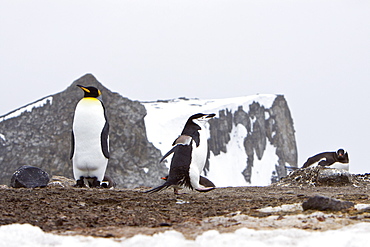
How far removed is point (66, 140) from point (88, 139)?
4255 centimetres

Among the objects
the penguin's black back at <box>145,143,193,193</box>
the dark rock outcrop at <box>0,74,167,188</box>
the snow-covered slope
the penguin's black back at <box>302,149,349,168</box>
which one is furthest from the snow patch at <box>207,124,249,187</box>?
the penguin's black back at <box>145,143,193,193</box>

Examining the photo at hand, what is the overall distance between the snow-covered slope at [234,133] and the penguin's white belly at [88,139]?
45424mm

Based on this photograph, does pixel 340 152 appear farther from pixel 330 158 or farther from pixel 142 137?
pixel 142 137

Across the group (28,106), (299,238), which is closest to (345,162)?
(299,238)

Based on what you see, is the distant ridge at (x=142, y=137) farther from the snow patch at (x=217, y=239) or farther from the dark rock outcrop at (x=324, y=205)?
the snow patch at (x=217, y=239)

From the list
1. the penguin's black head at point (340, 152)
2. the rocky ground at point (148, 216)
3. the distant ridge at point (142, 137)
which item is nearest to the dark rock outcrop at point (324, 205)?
the rocky ground at point (148, 216)

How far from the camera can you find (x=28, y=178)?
830 cm

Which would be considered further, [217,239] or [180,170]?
[180,170]

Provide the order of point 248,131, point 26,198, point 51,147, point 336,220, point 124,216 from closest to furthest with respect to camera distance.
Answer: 1. point 336,220
2. point 124,216
3. point 26,198
4. point 51,147
5. point 248,131

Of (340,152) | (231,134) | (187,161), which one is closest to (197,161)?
(187,161)

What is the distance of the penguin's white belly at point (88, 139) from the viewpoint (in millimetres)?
9359

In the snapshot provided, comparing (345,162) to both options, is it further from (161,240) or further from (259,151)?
(259,151)

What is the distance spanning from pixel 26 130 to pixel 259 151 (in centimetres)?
3105

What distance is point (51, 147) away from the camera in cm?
5025
